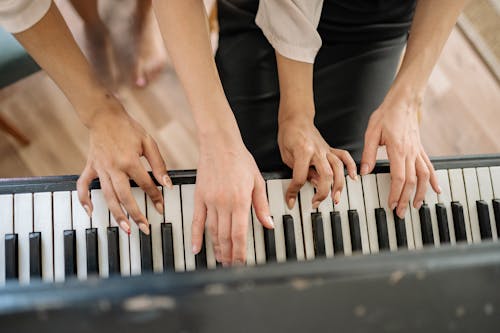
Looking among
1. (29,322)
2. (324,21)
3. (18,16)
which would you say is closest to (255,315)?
(29,322)

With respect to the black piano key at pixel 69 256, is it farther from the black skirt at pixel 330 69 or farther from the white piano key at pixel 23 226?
the black skirt at pixel 330 69

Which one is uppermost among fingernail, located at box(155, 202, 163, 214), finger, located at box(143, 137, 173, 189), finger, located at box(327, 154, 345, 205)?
finger, located at box(143, 137, 173, 189)

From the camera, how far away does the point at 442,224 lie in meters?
0.77

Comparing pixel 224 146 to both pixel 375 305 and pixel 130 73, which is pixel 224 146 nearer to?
pixel 375 305

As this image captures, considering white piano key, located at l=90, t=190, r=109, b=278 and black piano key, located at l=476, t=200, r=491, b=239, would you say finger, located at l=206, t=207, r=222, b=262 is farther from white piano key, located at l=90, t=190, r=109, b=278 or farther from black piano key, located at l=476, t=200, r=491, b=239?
black piano key, located at l=476, t=200, r=491, b=239

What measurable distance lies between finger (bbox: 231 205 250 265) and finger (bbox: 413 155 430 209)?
31 cm

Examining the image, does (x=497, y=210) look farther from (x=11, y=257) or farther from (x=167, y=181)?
(x=11, y=257)

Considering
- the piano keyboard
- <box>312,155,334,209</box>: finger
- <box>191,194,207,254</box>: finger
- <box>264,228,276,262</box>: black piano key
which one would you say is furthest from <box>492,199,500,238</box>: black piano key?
<box>191,194,207,254</box>: finger

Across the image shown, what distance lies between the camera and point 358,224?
2.42ft

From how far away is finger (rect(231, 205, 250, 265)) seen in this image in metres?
0.65

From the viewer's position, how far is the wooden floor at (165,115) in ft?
4.02

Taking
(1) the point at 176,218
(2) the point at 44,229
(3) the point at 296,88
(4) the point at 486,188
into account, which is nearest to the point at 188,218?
(1) the point at 176,218

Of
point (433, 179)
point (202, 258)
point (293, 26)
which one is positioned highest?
point (293, 26)

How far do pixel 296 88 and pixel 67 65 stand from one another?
418 mm
